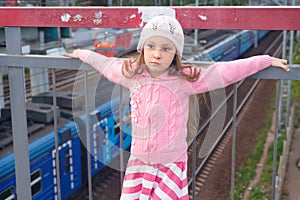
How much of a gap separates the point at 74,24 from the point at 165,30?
489mm

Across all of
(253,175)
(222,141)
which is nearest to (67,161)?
(253,175)

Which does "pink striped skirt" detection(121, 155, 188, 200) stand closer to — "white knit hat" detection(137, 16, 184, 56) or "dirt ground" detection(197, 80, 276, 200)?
"white knit hat" detection(137, 16, 184, 56)

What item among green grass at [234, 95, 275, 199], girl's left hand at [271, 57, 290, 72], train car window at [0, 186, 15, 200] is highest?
girl's left hand at [271, 57, 290, 72]

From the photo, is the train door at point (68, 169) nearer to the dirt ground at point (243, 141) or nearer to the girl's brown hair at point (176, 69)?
the dirt ground at point (243, 141)

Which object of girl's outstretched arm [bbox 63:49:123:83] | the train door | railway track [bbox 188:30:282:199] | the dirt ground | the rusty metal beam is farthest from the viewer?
railway track [bbox 188:30:282:199]

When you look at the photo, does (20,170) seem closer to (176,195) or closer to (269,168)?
(176,195)

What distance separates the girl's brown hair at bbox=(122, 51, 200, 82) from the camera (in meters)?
1.86

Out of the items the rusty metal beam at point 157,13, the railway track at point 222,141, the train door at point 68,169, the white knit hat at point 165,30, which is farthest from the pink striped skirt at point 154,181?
the train door at point 68,169

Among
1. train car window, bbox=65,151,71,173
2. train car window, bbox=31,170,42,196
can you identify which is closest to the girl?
train car window, bbox=31,170,42,196

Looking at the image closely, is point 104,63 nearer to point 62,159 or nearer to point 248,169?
point 62,159

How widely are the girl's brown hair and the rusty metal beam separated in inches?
6.4

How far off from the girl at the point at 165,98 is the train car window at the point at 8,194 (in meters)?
4.62

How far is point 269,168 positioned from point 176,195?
9528mm

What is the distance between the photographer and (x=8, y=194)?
623cm
